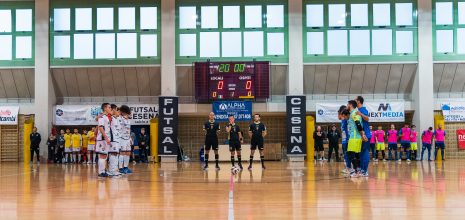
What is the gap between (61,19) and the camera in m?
28.8

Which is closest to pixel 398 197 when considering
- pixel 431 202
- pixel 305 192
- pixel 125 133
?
pixel 431 202

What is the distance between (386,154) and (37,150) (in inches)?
727

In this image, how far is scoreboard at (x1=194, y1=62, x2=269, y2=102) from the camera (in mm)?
26703

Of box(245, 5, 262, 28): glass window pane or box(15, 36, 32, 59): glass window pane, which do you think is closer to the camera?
box(245, 5, 262, 28): glass window pane

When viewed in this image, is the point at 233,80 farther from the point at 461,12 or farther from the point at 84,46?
the point at 461,12

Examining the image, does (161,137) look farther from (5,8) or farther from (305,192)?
(305,192)

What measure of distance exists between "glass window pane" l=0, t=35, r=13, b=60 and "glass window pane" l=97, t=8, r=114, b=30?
4.93 meters

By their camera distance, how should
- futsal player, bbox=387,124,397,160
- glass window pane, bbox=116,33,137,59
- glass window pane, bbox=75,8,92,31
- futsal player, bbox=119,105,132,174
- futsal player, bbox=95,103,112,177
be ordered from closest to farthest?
1. futsal player, bbox=95,103,112,177
2. futsal player, bbox=119,105,132,174
3. futsal player, bbox=387,124,397,160
4. glass window pane, bbox=116,33,137,59
5. glass window pane, bbox=75,8,92,31

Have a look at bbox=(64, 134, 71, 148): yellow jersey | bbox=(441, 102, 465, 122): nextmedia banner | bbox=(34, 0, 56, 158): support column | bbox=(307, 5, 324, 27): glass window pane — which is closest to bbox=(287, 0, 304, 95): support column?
bbox=(307, 5, 324, 27): glass window pane

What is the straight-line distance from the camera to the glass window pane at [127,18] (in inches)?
1122

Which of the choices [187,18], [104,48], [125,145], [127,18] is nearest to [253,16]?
[187,18]

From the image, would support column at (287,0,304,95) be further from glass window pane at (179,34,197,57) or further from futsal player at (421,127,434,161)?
futsal player at (421,127,434,161)

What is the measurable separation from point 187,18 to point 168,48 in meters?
2.00

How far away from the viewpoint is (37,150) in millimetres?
27344
